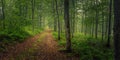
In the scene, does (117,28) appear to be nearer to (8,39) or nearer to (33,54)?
(33,54)

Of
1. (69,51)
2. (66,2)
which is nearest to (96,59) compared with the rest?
(69,51)

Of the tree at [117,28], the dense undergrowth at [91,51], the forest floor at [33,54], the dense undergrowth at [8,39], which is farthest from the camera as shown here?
the dense undergrowth at [8,39]

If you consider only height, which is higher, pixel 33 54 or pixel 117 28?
pixel 117 28

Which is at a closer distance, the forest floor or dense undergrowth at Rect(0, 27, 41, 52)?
the forest floor

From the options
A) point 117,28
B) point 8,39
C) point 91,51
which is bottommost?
point 91,51

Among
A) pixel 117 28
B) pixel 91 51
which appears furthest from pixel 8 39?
pixel 117 28

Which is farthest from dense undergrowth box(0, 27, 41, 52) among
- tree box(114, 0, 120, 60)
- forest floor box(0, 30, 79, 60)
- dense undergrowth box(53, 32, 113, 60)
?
tree box(114, 0, 120, 60)

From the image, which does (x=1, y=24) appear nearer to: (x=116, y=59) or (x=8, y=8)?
(x=8, y=8)

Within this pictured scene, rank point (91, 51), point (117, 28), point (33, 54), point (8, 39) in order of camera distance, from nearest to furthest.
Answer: point (117, 28) < point (33, 54) < point (91, 51) < point (8, 39)

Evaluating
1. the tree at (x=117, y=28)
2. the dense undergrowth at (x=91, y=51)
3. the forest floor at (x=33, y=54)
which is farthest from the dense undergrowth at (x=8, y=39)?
the tree at (x=117, y=28)

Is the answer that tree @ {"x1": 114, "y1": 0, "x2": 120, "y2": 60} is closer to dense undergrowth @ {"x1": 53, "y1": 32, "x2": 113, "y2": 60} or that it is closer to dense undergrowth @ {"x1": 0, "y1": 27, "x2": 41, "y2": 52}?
dense undergrowth @ {"x1": 53, "y1": 32, "x2": 113, "y2": 60}

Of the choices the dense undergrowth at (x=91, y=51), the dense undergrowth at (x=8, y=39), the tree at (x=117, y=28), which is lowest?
the dense undergrowth at (x=91, y=51)

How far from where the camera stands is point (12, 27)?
2397 cm

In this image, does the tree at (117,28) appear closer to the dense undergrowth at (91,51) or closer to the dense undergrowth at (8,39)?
the dense undergrowth at (91,51)
